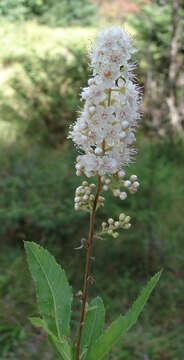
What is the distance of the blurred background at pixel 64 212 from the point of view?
9.10 ft

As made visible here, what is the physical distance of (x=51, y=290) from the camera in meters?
1.17

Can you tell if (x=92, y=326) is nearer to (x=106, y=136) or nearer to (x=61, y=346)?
(x=61, y=346)

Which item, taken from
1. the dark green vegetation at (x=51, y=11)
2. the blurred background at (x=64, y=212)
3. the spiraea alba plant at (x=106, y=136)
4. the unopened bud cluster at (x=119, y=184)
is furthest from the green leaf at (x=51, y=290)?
the dark green vegetation at (x=51, y=11)

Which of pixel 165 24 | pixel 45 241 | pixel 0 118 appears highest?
pixel 165 24

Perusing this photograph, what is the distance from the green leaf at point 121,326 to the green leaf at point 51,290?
0.37 feet

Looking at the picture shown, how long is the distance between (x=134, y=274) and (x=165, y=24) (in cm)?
438

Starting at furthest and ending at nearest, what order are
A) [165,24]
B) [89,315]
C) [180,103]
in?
[165,24]
[180,103]
[89,315]

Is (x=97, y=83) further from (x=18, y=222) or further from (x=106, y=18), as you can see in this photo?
(x=106, y=18)

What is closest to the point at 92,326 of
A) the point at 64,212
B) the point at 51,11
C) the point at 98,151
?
the point at 98,151

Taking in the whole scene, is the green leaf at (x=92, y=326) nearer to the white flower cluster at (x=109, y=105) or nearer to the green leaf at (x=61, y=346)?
the green leaf at (x=61, y=346)

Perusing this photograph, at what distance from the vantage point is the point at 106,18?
870 centimetres

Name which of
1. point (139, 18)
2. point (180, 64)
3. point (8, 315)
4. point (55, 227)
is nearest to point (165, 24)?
point (139, 18)

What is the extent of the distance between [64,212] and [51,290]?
2.04 meters

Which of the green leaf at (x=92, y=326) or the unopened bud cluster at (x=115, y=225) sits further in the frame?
the green leaf at (x=92, y=326)
